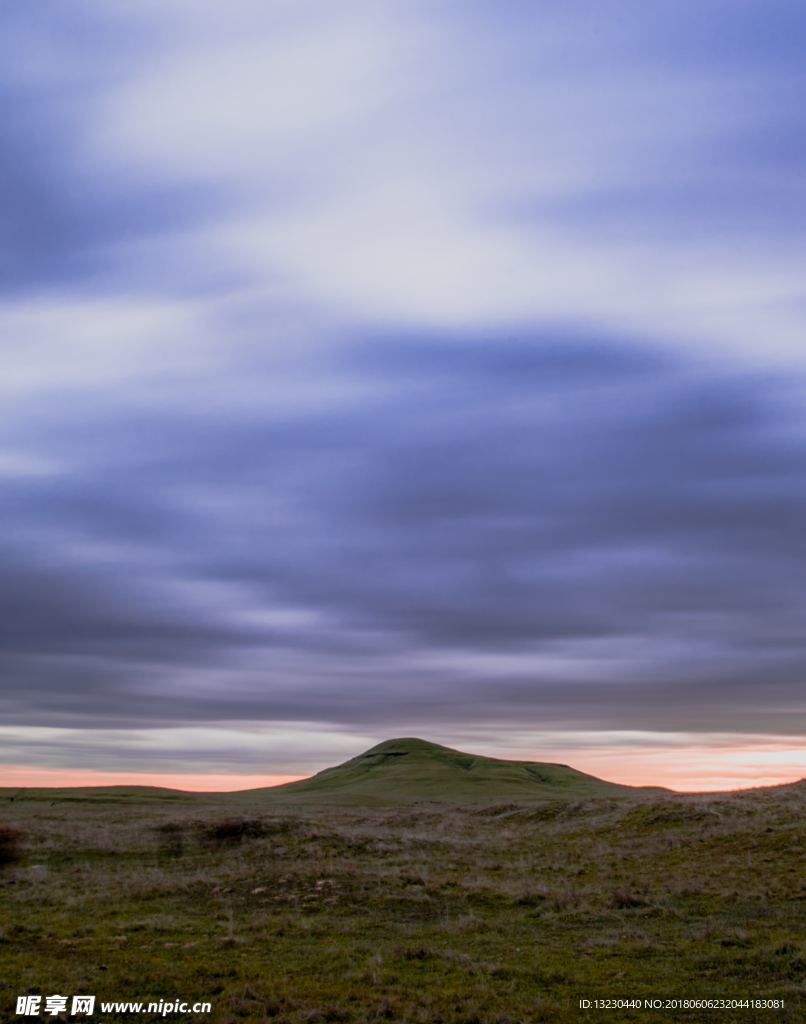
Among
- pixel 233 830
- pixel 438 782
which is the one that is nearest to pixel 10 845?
pixel 233 830

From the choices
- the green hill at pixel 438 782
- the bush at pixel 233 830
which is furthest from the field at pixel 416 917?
the green hill at pixel 438 782

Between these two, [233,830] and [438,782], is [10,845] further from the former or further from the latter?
[438,782]

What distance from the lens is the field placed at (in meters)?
16.9

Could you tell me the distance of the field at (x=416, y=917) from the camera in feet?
55.5

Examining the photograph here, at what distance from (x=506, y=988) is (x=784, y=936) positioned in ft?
26.8

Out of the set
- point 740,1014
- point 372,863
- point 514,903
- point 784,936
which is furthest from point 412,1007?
point 372,863

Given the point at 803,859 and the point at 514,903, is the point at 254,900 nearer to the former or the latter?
the point at 514,903

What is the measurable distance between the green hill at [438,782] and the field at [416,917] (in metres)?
76.6

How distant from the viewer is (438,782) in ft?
491

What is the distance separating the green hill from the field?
76582 millimetres

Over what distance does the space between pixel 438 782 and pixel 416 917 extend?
5052 inches

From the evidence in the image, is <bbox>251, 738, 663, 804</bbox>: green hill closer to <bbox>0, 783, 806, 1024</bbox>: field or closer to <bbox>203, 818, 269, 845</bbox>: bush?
<bbox>203, 818, 269, 845</bbox>: bush

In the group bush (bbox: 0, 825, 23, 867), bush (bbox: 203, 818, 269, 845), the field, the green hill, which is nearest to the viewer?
the field

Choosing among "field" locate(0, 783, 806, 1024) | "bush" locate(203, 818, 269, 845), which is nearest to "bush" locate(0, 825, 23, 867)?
"field" locate(0, 783, 806, 1024)
